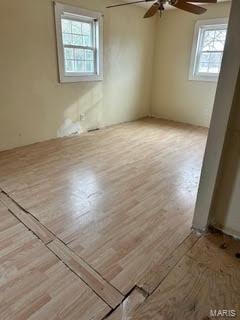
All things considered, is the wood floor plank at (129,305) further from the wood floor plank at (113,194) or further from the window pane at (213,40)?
the window pane at (213,40)

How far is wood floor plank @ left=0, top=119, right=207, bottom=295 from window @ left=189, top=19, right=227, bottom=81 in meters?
1.78

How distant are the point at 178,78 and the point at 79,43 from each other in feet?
8.13

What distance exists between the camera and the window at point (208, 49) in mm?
4594

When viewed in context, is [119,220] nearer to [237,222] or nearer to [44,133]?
[237,222]

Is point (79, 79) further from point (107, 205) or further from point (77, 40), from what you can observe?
point (107, 205)

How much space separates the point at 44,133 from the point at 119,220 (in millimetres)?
2582

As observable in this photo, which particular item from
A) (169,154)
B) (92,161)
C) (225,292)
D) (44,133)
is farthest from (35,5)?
(225,292)

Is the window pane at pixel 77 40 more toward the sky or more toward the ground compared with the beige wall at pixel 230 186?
more toward the sky

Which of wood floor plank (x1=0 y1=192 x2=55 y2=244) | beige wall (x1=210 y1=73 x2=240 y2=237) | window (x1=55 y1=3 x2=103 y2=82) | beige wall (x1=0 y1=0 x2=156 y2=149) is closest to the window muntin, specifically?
window (x1=55 y1=3 x2=103 y2=82)

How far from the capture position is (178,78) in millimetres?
5344

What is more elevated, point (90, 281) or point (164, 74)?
point (164, 74)

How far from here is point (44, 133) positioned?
4000 mm

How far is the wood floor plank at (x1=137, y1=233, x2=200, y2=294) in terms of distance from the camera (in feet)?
4.72

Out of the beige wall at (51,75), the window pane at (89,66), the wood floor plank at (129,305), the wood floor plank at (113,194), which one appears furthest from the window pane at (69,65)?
the wood floor plank at (129,305)
